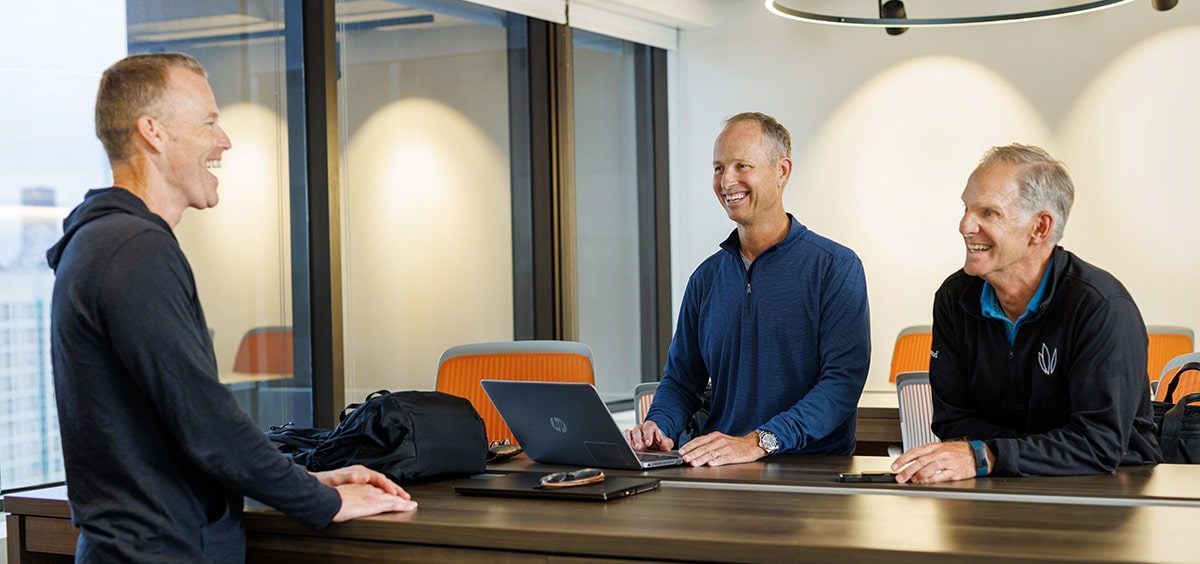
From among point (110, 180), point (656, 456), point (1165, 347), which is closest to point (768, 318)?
point (656, 456)

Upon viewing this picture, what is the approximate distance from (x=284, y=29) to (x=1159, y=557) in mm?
3997

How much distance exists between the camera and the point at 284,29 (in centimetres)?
486

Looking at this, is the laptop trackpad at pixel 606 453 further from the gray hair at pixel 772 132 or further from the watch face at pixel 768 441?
the gray hair at pixel 772 132

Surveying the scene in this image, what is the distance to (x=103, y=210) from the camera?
6.40ft

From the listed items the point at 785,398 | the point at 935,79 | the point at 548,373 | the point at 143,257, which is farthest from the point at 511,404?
the point at 935,79

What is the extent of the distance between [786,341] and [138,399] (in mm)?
1564

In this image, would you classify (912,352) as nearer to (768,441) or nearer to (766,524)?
(768,441)

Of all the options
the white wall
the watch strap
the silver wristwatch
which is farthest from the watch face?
the white wall

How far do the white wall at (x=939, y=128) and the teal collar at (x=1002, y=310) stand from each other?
3.84 meters

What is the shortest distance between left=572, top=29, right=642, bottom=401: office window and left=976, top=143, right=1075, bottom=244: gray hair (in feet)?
12.9

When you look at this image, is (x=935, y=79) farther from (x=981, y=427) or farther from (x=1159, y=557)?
(x=1159, y=557)

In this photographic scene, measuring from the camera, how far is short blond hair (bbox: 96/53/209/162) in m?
1.99

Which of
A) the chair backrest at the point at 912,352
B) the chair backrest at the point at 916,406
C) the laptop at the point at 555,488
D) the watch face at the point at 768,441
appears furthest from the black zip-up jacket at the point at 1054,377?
the chair backrest at the point at 912,352

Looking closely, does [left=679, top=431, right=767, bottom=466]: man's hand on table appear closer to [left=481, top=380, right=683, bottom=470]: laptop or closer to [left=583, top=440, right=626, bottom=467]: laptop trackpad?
[left=481, top=380, right=683, bottom=470]: laptop
